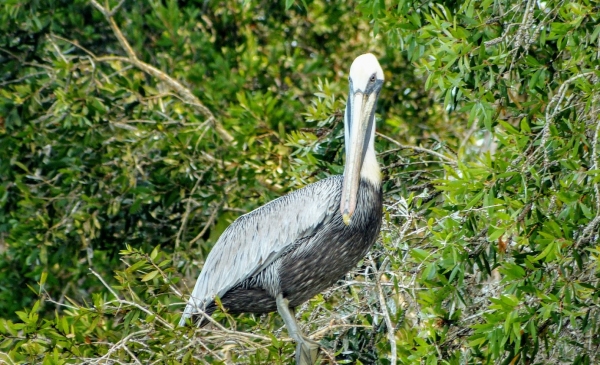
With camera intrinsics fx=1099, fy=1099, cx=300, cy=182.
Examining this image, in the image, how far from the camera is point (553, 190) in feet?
15.6

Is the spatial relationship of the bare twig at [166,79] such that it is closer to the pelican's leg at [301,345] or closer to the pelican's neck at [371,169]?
the pelican's neck at [371,169]

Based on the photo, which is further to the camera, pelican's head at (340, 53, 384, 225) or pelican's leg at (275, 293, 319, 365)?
pelican's head at (340, 53, 384, 225)

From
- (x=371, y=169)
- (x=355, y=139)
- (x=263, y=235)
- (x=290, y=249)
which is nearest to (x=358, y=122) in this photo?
(x=355, y=139)

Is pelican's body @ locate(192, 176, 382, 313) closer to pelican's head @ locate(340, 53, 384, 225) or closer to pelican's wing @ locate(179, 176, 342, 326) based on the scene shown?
pelican's wing @ locate(179, 176, 342, 326)

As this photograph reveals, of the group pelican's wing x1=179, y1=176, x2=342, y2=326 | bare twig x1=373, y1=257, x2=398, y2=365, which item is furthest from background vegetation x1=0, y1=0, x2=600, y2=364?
pelican's wing x1=179, y1=176, x2=342, y2=326

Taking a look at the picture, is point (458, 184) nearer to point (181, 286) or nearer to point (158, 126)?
point (158, 126)

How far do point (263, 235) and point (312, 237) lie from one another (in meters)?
0.42

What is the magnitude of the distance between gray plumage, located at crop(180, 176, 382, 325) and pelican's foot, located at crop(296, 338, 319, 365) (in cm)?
48

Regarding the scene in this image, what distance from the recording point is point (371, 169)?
559 centimetres

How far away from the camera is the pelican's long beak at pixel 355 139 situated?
5.34 meters

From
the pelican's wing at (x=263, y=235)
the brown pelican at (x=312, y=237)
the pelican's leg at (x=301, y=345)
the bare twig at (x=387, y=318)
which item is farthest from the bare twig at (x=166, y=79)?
the bare twig at (x=387, y=318)

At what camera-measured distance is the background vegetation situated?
4.70 m

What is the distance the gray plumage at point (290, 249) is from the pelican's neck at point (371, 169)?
30 millimetres

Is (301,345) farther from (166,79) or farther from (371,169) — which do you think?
(166,79)
